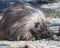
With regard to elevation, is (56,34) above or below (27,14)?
below

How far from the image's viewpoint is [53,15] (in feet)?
23.2

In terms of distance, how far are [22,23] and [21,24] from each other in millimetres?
36

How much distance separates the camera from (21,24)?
4.45 meters

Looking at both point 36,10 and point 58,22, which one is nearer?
point 36,10

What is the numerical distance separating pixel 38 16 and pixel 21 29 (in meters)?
0.38

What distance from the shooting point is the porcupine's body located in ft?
14.5

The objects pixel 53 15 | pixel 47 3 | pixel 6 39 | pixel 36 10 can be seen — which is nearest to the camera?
pixel 6 39

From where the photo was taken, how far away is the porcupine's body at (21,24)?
14.5ft

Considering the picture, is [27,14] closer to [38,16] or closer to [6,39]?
[38,16]

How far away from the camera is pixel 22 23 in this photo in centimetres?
448

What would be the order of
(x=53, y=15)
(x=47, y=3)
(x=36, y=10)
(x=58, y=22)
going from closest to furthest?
(x=36, y=10) → (x=58, y=22) → (x=53, y=15) → (x=47, y=3)

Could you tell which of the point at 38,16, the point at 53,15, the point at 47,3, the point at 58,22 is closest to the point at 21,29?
the point at 38,16

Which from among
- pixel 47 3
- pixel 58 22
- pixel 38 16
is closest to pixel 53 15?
pixel 58 22

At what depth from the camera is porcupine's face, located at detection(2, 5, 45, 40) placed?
4.41 metres
